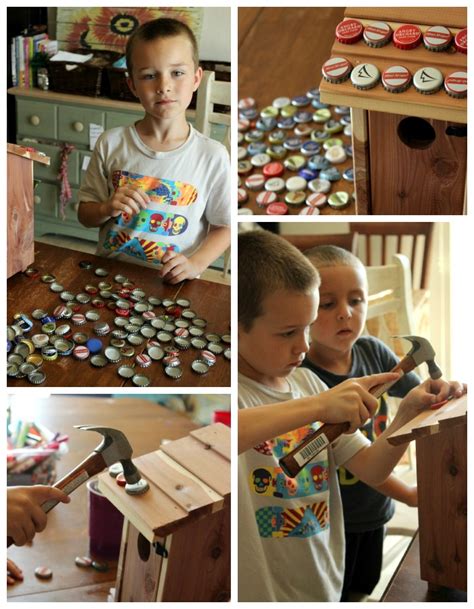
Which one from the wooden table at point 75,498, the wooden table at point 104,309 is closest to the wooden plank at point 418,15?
the wooden table at point 104,309

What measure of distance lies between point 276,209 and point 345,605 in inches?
26.1

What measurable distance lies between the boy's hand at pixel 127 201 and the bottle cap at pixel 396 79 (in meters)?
0.41

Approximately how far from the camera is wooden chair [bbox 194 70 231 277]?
3.91 feet

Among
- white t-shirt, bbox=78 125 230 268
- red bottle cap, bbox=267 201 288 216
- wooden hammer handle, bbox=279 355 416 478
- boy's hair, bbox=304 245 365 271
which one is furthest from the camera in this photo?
red bottle cap, bbox=267 201 288 216

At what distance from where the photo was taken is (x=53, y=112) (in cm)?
135

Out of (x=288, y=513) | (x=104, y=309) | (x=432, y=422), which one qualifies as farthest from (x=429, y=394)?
(x=104, y=309)

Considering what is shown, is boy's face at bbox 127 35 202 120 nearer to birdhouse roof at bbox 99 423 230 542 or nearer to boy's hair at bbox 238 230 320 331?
boy's hair at bbox 238 230 320 331

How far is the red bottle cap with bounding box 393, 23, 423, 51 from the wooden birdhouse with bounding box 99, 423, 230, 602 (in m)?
0.63

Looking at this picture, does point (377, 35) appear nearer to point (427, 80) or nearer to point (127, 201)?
point (427, 80)

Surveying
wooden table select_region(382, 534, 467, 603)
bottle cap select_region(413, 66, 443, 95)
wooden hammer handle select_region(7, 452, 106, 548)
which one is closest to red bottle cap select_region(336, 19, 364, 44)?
bottle cap select_region(413, 66, 443, 95)

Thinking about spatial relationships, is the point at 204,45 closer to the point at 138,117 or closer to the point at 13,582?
the point at 138,117

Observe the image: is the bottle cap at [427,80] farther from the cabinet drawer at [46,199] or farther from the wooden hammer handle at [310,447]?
the cabinet drawer at [46,199]

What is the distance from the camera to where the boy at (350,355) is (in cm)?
108

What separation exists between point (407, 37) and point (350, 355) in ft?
1.50
